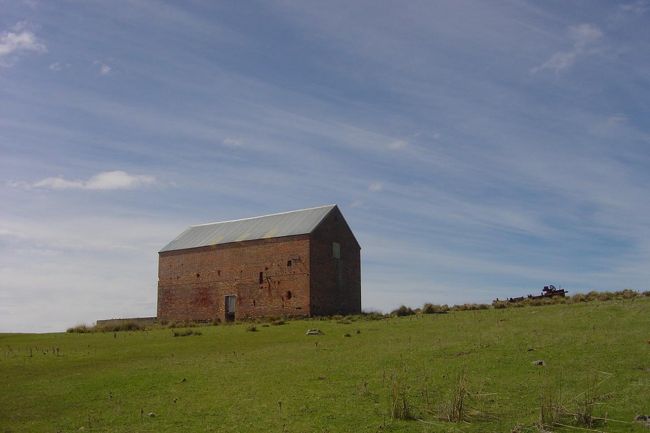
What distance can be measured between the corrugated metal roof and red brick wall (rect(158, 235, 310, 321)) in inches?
30.3

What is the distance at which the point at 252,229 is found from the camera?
57.7 meters

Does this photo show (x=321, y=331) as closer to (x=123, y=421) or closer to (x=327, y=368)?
(x=327, y=368)

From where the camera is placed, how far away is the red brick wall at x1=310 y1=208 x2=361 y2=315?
51.8m

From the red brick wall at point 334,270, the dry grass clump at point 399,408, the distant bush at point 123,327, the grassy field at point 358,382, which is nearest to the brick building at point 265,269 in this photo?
the red brick wall at point 334,270

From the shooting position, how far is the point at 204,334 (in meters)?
36.4

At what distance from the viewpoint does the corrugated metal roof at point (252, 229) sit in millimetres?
54438

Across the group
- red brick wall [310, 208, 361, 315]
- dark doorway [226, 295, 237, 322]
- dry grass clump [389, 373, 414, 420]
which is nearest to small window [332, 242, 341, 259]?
red brick wall [310, 208, 361, 315]

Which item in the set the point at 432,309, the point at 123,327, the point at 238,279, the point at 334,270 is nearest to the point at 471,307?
the point at 432,309

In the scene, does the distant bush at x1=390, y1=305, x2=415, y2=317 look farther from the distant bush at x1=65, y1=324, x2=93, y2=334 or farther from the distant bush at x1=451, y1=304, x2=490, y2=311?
the distant bush at x1=65, y1=324, x2=93, y2=334

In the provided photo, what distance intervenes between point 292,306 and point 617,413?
125 ft

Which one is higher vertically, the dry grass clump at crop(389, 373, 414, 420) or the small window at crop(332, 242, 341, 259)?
the small window at crop(332, 242, 341, 259)

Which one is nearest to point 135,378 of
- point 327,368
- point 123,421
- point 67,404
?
point 67,404

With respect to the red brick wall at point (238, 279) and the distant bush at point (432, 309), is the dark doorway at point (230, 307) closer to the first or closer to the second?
the red brick wall at point (238, 279)

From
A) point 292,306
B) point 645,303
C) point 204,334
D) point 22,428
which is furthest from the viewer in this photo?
point 292,306
